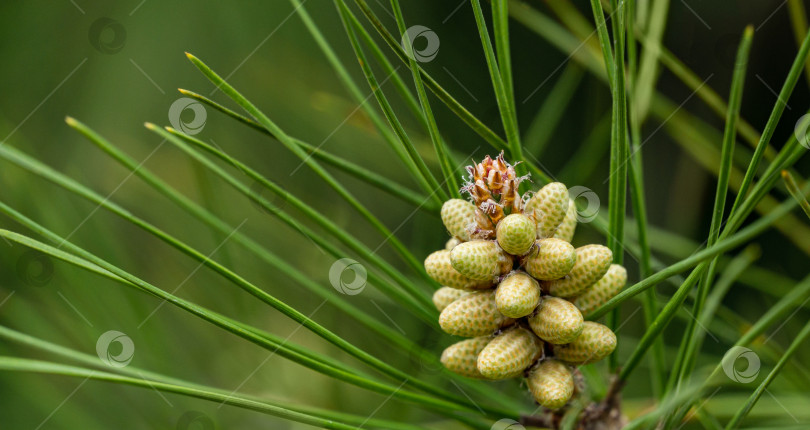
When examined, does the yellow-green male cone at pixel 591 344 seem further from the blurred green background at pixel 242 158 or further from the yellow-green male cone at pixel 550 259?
the blurred green background at pixel 242 158

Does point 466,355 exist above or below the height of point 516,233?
below

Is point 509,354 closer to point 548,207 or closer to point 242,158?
point 548,207

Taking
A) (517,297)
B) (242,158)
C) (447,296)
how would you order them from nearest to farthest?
1. (517,297)
2. (447,296)
3. (242,158)

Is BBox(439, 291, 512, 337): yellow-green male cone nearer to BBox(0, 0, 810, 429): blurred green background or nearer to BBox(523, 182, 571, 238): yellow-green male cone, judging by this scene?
BBox(523, 182, 571, 238): yellow-green male cone

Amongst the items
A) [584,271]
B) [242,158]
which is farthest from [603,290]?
[242,158]

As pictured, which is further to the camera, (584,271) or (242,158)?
(242,158)

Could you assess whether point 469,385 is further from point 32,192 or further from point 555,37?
point 32,192
